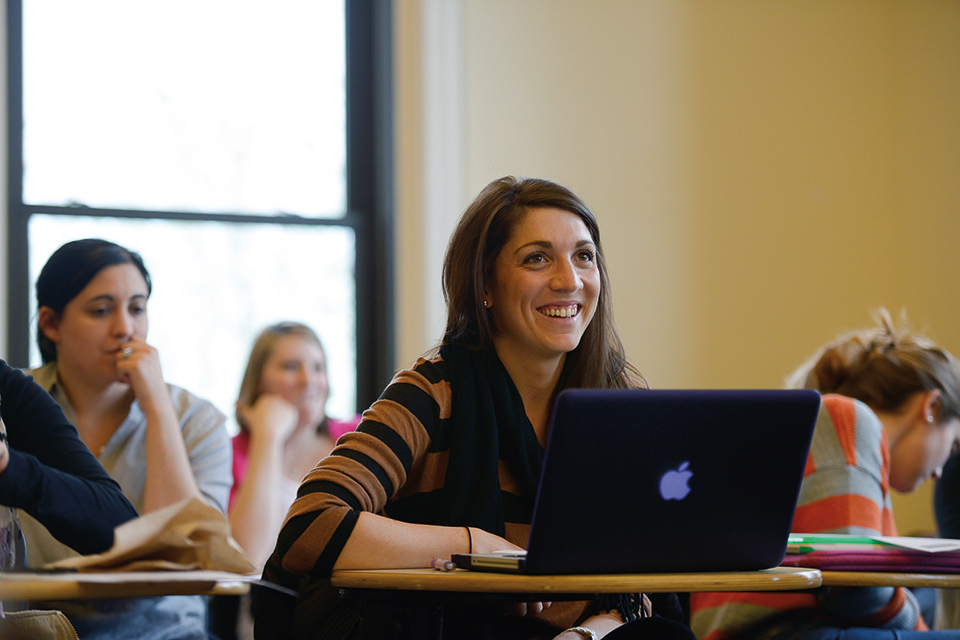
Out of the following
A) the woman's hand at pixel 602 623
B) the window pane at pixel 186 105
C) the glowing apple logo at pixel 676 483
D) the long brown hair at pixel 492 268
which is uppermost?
the window pane at pixel 186 105

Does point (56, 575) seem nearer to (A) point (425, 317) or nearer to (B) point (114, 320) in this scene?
(B) point (114, 320)

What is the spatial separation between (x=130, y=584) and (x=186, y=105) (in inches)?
109

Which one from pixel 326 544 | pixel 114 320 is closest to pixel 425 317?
pixel 114 320

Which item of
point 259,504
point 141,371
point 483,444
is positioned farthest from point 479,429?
point 259,504

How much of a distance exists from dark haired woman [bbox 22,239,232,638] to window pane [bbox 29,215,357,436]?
1.26m

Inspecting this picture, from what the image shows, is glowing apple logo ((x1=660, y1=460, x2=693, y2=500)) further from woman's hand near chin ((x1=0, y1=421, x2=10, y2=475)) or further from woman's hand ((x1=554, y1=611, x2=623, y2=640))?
woman's hand near chin ((x1=0, y1=421, x2=10, y2=475))

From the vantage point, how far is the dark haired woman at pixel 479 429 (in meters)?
1.42

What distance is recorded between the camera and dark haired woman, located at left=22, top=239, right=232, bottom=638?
1895mm

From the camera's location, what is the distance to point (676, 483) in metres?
1.21

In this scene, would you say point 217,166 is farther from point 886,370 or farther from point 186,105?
point 886,370

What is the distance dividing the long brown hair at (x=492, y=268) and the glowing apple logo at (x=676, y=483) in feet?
2.00

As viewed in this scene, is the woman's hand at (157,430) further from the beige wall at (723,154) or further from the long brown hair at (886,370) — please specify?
the beige wall at (723,154)

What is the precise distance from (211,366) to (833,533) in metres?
2.23

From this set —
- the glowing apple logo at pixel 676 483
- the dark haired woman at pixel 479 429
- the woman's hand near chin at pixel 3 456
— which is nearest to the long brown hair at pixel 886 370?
the dark haired woman at pixel 479 429
